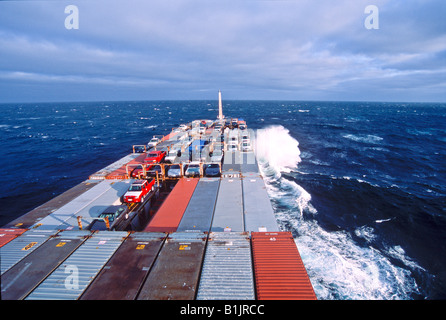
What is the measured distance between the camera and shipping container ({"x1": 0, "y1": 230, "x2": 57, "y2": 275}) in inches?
508

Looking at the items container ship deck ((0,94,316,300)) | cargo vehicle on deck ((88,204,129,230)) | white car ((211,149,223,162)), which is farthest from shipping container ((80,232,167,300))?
white car ((211,149,223,162))

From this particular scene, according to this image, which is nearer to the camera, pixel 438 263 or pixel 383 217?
pixel 438 263

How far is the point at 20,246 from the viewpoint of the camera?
14.2 metres

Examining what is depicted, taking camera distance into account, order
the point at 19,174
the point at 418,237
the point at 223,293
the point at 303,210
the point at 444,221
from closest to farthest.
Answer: the point at 223,293 < the point at 418,237 < the point at 444,221 < the point at 303,210 < the point at 19,174

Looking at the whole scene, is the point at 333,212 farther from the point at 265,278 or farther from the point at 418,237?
the point at 265,278

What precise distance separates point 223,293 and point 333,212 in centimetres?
2379

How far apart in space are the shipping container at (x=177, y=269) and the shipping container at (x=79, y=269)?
3.26 metres

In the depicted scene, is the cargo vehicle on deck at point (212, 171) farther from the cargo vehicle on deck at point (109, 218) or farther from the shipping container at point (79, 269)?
the shipping container at point (79, 269)

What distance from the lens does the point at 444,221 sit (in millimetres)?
26891

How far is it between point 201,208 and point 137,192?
25.8 ft

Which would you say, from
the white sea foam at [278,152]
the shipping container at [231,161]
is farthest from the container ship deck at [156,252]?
the white sea foam at [278,152]

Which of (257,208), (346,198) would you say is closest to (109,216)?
(257,208)

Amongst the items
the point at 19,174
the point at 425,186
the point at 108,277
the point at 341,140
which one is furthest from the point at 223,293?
the point at 341,140

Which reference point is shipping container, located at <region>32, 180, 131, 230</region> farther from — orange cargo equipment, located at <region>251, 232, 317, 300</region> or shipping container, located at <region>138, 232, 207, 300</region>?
orange cargo equipment, located at <region>251, 232, 317, 300</region>
